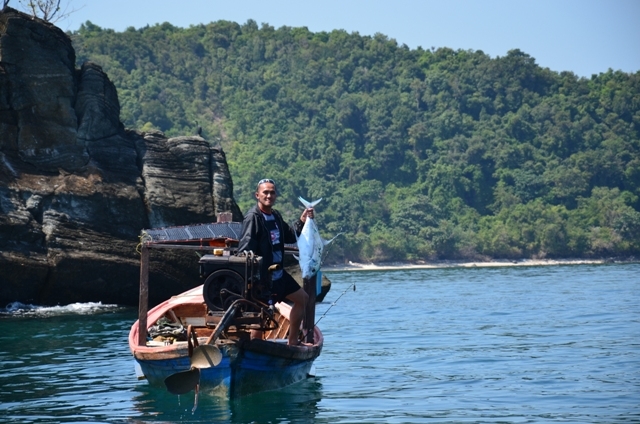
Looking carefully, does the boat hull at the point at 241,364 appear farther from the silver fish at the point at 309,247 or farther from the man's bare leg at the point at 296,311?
the silver fish at the point at 309,247

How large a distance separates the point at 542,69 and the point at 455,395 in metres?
126

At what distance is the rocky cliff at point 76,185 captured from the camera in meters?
29.5

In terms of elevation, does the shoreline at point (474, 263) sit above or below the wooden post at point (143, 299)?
above

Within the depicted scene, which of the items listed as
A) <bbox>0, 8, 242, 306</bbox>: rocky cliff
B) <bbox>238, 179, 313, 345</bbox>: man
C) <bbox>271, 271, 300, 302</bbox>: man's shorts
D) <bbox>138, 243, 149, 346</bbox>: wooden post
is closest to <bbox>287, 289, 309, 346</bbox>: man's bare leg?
<bbox>238, 179, 313, 345</bbox>: man

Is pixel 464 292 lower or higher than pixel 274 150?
lower

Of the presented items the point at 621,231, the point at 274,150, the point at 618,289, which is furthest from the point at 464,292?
the point at 274,150

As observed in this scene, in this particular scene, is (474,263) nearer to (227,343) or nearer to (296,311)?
(296,311)

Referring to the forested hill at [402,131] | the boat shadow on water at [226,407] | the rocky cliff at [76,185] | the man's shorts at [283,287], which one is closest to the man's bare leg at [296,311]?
the man's shorts at [283,287]

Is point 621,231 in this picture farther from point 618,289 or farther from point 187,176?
point 187,176

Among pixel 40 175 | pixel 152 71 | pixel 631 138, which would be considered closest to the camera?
pixel 40 175

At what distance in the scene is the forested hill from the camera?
97.2m

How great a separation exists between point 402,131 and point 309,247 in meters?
108

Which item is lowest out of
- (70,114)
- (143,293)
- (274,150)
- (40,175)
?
(143,293)

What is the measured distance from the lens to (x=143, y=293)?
1512cm
